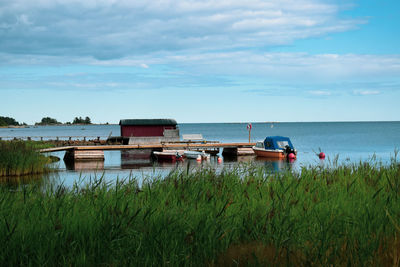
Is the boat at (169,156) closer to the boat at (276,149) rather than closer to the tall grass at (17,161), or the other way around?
the boat at (276,149)

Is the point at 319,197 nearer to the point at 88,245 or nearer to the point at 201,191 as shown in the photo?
the point at 201,191

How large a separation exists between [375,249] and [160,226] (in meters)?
2.81

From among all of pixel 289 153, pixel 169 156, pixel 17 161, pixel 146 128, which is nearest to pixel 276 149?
pixel 289 153

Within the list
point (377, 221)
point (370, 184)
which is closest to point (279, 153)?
point (370, 184)

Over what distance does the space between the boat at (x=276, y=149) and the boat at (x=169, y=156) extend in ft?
31.0

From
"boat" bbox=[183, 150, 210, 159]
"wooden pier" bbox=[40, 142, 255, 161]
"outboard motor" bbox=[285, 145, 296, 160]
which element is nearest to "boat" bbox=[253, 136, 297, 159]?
"outboard motor" bbox=[285, 145, 296, 160]

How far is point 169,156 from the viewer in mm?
44156

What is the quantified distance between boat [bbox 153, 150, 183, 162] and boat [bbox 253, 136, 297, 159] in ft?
31.0

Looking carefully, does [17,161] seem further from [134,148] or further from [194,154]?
[194,154]

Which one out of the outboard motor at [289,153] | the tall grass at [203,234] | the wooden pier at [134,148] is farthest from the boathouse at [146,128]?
the tall grass at [203,234]

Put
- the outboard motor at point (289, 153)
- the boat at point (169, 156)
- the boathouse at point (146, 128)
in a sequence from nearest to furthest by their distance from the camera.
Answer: the boat at point (169, 156), the outboard motor at point (289, 153), the boathouse at point (146, 128)

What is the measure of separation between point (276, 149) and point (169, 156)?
1169 centimetres

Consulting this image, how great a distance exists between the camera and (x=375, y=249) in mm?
5176

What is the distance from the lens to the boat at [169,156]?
43.6 m
